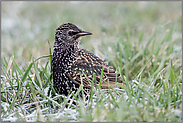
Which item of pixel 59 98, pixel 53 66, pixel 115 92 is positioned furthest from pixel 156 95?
pixel 53 66

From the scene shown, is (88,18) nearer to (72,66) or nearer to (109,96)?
(72,66)

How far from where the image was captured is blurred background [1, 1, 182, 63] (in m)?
6.93

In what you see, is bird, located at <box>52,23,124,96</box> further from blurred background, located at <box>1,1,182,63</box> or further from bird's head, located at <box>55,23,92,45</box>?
blurred background, located at <box>1,1,182,63</box>

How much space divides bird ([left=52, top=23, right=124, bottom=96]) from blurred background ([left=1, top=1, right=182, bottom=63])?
3.09 metres

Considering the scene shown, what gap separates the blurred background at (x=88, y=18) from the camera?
693cm

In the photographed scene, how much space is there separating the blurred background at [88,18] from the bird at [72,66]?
3087 mm

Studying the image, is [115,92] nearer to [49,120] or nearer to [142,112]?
[142,112]

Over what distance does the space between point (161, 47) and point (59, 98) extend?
2.73 m

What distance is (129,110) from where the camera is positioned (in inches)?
97.7

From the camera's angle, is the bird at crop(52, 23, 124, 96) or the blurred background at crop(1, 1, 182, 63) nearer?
the bird at crop(52, 23, 124, 96)

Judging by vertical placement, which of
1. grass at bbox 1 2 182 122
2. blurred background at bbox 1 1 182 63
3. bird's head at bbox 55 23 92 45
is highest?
blurred background at bbox 1 1 182 63

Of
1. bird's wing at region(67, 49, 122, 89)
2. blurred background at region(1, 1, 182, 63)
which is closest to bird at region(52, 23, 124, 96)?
bird's wing at region(67, 49, 122, 89)

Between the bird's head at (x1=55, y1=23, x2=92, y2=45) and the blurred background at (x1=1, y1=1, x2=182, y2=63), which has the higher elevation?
the blurred background at (x1=1, y1=1, x2=182, y2=63)

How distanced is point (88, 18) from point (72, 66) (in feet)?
16.5
